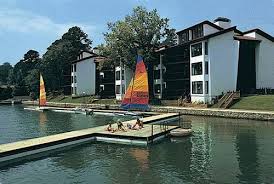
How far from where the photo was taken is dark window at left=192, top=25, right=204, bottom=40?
79.2m

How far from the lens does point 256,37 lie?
79438 millimetres

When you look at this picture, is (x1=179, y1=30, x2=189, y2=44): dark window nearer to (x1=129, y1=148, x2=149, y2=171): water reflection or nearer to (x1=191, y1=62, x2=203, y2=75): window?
(x1=191, y1=62, x2=203, y2=75): window

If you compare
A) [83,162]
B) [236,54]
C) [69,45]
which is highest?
[69,45]

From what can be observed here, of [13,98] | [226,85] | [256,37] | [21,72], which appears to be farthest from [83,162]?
[21,72]

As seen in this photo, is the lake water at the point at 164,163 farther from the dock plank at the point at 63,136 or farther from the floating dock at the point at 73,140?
the dock plank at the point at 63,136

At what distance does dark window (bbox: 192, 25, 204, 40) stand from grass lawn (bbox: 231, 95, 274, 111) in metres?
17.2

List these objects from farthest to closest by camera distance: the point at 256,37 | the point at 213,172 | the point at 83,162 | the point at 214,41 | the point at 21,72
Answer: the point at 21,72 → the point at 256,37 → the point at 214,41 → the point at 83,162 → the point at 213,172

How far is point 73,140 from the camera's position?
37.3m

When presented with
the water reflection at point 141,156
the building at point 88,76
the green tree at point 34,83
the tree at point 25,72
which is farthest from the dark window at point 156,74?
the tree at point 25,72

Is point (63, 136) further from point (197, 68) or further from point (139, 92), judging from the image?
point (197, 68)

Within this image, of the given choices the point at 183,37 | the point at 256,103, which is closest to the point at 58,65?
the point at 183,37

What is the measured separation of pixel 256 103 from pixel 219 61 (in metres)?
13.2

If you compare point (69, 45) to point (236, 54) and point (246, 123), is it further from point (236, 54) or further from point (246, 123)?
point (246, 123)

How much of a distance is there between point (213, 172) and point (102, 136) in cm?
1613
